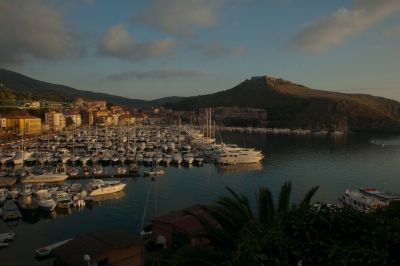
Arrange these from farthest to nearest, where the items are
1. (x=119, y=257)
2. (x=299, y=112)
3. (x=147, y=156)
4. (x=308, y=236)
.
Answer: (x=299, y=112) < (x=147, y=156) < (x=119, y=257) < (x=308, y=236)

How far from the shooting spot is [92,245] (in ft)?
39.3

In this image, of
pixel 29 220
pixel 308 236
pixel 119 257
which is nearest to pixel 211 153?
pixel 29 220

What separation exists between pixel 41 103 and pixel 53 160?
5059 centimetres

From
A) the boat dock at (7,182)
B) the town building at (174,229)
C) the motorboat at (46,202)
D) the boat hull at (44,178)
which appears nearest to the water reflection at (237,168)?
the boat hull at (44,178)

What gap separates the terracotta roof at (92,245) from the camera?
11.6 m

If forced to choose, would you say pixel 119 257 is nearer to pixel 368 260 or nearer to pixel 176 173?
pixel 368 260

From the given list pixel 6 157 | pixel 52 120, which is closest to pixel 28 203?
pixel 6 157

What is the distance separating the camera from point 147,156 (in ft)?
135

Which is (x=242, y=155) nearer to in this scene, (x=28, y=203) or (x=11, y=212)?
(x=28, y=203)

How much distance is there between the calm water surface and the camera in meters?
19.3

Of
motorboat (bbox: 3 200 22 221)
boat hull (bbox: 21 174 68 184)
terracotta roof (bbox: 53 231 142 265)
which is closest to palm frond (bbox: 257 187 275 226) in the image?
terracotta roof (bbox: 53 231 142 265)

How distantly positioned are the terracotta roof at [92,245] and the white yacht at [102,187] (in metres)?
13.2

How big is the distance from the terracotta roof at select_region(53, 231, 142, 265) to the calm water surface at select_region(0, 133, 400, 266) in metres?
3.64

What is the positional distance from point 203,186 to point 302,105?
334 feet
